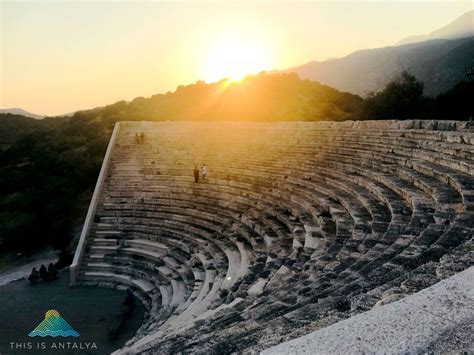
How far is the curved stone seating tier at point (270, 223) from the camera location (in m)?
3.57

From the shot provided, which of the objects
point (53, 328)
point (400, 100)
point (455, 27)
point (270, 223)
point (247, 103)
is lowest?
point (53, 328)

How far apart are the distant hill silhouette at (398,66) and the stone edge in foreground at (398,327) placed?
110 feet

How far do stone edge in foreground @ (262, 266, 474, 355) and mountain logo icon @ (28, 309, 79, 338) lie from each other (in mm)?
9169

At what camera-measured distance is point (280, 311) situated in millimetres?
3582

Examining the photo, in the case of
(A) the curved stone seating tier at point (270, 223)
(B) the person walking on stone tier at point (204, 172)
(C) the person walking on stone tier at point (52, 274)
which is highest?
(B) the person walking on stone tier at point (204, 172)

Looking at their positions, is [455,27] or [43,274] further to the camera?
[455,27]

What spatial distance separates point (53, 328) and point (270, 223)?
Result: 20.9 feet

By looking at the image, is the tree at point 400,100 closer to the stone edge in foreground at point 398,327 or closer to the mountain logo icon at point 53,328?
the mountain logo icon at point 53,328

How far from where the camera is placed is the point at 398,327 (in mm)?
2229

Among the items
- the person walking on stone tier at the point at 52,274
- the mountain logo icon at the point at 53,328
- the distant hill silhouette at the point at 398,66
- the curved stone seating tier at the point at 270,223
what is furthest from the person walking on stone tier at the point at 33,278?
the distant hill silhouette at the point at 398,66

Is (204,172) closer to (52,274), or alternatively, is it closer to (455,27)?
(52,274)

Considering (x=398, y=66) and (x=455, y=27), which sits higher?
(x=455, y=27)

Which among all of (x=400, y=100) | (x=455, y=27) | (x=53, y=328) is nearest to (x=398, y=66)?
(x=455, y=27)

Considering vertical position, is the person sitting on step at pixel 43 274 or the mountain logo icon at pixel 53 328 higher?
the person sitting on step at pixel 43 274
